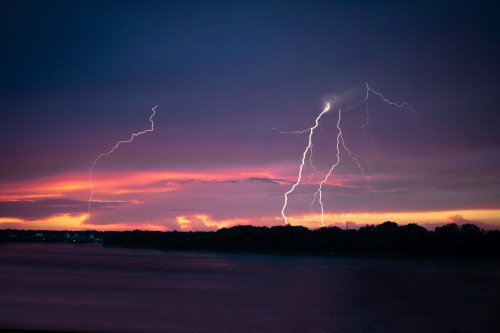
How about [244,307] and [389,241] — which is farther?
[389,241]

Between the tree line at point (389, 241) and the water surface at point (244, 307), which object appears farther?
the tree line at point (389, 241)

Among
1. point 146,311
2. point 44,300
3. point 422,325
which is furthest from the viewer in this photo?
point 44,300

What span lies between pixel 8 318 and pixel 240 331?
14148 mm

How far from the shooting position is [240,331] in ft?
98.7

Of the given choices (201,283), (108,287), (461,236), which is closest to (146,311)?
(108,287)

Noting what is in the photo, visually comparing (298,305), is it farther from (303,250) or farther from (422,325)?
(303,250)

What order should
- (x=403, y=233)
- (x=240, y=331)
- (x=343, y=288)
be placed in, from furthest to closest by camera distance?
(x=403, y=233), (x=343, y=288), (x=240, y=331)

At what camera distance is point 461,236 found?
504ft

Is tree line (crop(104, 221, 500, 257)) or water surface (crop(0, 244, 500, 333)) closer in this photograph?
water surface (crop(0, 244, 500, 333))

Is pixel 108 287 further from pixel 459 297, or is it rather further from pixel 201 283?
pixel 459 297

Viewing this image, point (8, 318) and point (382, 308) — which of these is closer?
point (8, 318)

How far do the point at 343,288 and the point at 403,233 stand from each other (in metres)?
113

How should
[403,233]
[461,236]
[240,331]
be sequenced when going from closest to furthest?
[240,331]
[461,236]
[403,233]

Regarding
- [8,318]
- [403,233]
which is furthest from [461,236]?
[8,318]
